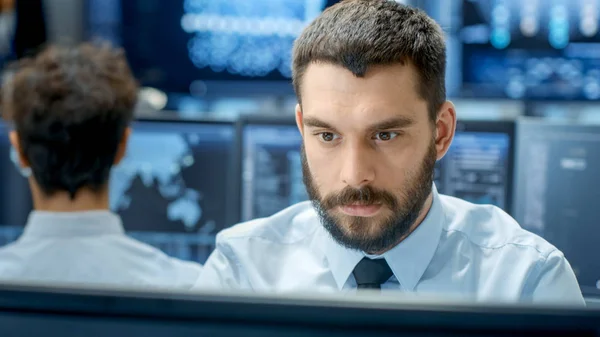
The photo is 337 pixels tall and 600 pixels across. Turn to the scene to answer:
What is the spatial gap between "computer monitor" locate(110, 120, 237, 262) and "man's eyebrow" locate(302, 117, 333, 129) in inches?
28.8

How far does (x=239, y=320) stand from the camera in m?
0.42

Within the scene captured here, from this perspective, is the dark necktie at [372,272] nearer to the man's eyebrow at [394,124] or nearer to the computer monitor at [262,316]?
the man's eyebrow at [394,124]

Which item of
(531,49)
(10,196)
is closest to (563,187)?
(531,49)

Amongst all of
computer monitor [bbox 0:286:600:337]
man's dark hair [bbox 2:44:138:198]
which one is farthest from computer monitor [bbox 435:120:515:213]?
computer monitor [bbox 0:286:600:337]

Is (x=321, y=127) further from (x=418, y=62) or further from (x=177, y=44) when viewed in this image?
(x=177, y=44)

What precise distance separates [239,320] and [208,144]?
4.58 feet

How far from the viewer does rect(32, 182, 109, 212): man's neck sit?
1.48m

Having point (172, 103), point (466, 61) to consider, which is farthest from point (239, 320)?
point (172, 103)

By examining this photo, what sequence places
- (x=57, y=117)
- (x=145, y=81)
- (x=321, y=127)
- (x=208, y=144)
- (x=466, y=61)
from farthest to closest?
(x=145, y=81) → (x=466, y=61) → (x=208, y=144) → (x=57, y=117) → (x=321, y=127)

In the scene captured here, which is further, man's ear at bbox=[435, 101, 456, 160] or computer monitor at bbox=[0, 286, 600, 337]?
man's ear at bbox=[435, 101, 456, 160]

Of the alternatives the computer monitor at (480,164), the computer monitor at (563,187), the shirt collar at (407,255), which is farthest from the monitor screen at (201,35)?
the shirt collar at (407,255)

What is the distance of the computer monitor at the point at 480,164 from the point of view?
163 cm

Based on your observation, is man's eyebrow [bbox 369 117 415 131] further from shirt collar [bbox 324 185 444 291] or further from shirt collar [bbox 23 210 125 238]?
shirt collar [bbox 23 210 125 238]

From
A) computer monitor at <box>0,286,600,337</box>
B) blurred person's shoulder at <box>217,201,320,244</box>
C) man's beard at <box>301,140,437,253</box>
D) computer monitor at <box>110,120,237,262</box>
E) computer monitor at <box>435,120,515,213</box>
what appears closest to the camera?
computer monitor at <box>0,286,600,337</box>
